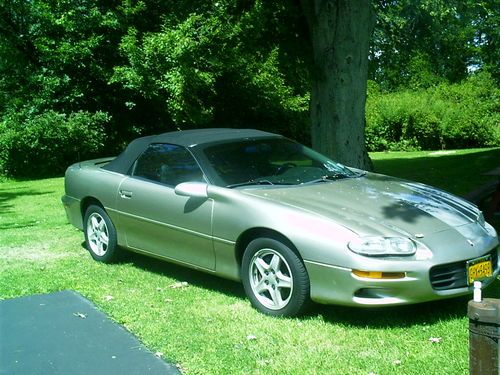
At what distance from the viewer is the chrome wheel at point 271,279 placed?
4.80m

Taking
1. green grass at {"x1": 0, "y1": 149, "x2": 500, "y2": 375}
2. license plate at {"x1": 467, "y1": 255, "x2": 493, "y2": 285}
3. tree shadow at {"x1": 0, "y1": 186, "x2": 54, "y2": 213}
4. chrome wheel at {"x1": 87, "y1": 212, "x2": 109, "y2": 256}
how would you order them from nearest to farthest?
1. green grass at {"x1": 0, "y1": 149, "x2": 500, "y2": 375}
2. license plate at {"x1": 467, "y1": 255, "x2": 493, "y2": 285}
3. chrome wheel at {"x1": 87, "y1": 212, "x2": 109, "y2": 256}
4. tree shadow at {"x1": 0, "y1": 186, "x2": 54, "y2": 213}

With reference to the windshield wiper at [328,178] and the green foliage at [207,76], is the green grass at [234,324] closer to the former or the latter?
the windshield wiper at [328,178]

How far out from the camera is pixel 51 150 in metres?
19.9


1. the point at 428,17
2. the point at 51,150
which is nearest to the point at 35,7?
the point at 51,150

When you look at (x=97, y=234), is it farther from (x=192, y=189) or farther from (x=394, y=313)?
(x=394, y=313)

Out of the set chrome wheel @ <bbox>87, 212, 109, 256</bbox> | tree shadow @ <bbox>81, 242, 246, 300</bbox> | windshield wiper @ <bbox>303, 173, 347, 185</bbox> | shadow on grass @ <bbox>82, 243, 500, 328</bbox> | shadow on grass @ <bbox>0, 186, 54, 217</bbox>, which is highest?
windshield wiper @ <bbox>303, 173, 347, 185</bbox>

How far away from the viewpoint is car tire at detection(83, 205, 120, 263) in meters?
6.59

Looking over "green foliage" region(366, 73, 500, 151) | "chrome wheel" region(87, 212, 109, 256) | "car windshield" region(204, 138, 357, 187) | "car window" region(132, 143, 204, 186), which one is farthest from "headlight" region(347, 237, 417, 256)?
"green foliage" region(366, 73, 500, 151)

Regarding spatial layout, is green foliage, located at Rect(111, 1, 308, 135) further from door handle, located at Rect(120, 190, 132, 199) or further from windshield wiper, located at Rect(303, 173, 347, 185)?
windshield wiper, located at Rect(303, 173, 347, 185)

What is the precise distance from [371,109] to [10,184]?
15.7 meters

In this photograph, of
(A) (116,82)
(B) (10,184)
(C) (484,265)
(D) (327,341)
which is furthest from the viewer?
(A) (116,82)

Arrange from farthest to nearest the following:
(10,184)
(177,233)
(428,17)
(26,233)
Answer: (428,17) → (10,184) → (26,233) → (177,233)

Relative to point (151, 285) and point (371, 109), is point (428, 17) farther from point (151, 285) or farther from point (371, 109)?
point (151, 285)

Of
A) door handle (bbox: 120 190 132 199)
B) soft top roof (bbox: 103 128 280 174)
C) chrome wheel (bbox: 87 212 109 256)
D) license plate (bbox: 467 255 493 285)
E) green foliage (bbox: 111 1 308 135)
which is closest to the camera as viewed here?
license plate (bbox: 467 255 493 285)
